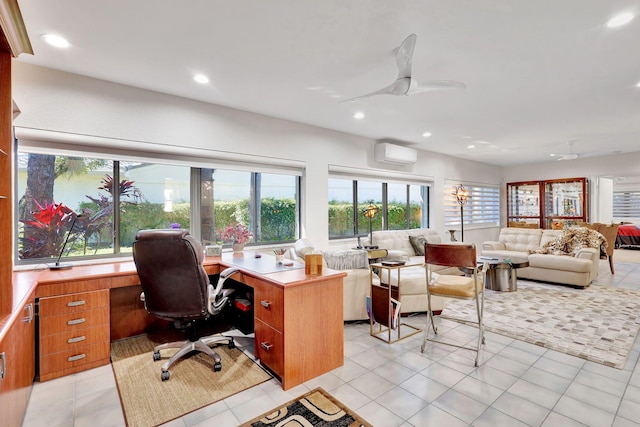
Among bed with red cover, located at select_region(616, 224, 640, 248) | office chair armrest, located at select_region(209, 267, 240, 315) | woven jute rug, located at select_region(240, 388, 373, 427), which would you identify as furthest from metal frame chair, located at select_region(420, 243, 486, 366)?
bed with red cover, located at select_region(616, 224, 640, 248)

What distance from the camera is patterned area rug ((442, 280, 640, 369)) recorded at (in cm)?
284

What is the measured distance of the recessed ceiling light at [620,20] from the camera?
210 cm

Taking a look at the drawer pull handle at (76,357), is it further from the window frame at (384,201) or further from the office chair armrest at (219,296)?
the window frame at (384,201)

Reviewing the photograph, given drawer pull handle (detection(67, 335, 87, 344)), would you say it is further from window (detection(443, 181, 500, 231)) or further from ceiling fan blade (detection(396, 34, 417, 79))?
window (detection(443, 181, 500, 231))

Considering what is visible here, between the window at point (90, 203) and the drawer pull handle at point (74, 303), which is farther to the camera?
the window at point (90, 203)

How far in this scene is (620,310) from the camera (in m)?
3.81

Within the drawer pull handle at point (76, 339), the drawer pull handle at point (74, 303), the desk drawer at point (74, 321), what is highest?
the drawer pull handle at point (74, 303)

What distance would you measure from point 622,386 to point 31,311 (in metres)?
4.20

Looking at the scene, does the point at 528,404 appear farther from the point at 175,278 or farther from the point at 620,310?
the point at 620,310

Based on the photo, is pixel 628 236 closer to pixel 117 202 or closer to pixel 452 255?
pixel 452 255

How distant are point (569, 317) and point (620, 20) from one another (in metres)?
3.00

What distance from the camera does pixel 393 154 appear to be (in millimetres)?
5652

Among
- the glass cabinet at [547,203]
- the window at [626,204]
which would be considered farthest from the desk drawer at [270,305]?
the window at [626,204]

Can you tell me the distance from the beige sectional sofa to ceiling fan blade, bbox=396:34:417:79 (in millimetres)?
4149
